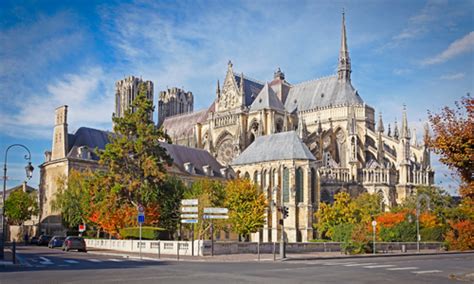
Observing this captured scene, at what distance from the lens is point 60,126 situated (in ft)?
212

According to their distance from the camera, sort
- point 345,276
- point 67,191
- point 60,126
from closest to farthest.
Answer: point 345,276 → point 67,191 → point 60,126

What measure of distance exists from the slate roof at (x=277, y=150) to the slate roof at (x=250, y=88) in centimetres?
1771

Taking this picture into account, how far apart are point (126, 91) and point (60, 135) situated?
211 feet

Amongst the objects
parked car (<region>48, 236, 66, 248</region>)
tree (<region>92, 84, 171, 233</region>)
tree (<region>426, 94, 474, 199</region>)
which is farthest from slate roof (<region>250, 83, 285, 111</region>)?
tree (<region>426, 94, 474, 199</region>)

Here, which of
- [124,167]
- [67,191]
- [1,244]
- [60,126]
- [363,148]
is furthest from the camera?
[363,148]

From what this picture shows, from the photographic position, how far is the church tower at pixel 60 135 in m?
64.2

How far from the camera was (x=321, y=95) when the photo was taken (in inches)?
3484

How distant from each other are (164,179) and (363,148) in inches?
1589

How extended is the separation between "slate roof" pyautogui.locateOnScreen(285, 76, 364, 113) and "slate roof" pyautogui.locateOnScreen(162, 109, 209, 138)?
16.6m

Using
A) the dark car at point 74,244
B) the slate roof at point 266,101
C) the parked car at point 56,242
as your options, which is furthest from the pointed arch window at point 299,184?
the dark car at point 74,244

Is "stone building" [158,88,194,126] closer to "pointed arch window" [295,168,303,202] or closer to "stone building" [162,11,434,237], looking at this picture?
"stone building" [162,11,434,237]

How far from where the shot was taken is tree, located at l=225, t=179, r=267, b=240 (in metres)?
56.8

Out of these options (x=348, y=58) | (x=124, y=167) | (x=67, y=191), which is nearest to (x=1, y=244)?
(x=124, y=167)

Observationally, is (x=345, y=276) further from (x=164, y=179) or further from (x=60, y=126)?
(x=60, y=126)
